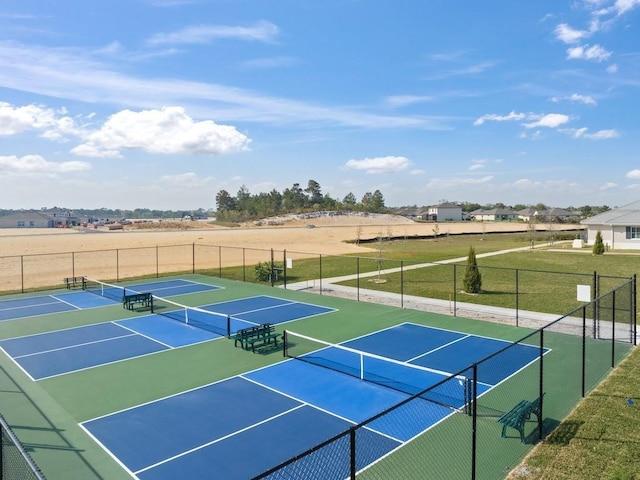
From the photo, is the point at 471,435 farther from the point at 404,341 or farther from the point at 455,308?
the point at 455,308

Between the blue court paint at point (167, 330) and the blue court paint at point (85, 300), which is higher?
the blue court paint at point (85, 300)

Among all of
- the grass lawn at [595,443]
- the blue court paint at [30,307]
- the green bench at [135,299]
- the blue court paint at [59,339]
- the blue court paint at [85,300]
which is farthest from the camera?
the blue court paint at [85,300]

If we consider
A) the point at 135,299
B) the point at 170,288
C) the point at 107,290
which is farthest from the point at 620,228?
the point at 107,290

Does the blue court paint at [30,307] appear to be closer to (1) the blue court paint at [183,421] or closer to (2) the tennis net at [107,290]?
(2) the tennis net at [107,290]

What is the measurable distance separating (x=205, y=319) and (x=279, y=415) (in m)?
10.6

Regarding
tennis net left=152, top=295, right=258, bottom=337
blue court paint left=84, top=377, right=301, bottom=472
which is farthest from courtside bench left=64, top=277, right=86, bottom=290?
blue court paint left=84, top=377, right=301, bottom=472

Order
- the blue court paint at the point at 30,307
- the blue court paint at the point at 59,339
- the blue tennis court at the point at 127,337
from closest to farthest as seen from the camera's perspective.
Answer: the blue tennis court at the point at 127,337, the blue court paint at the point at 59,339, the blue court paint at the point at 30,307

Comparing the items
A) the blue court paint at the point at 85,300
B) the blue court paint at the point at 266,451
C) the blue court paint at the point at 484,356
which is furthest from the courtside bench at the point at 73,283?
the blue court paint at the point at 266,451

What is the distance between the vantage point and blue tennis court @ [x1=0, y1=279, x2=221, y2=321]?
22.8 meters

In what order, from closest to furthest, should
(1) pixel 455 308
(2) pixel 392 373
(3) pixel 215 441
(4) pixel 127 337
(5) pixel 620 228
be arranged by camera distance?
(3) pixel 215 441 < (2) pixel 392 373 < (4) pixel 127 337 < (1) pixel 455 308 < (5) pixel 620 228

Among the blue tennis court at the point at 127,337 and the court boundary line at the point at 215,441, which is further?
the blue tennis court at the point at 127,337

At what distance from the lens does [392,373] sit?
13.4 metres

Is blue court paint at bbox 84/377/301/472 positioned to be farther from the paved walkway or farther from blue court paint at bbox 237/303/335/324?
the paved walkway

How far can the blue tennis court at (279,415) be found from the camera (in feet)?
29.3
